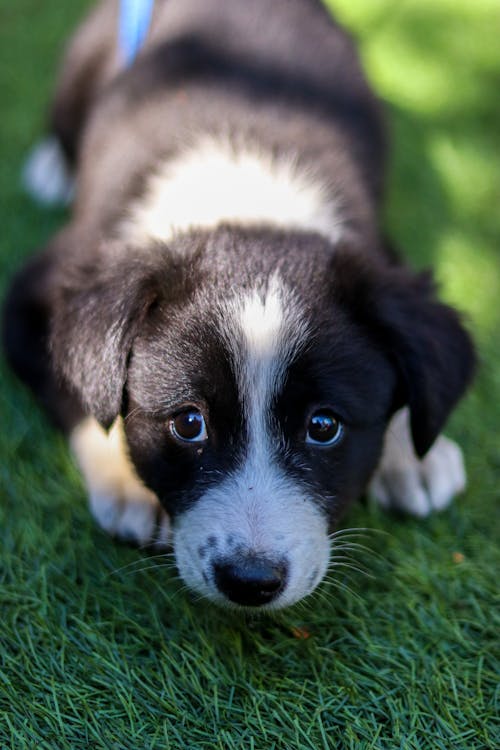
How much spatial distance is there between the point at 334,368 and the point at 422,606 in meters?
0.75

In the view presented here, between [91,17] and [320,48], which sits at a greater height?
[320,48]

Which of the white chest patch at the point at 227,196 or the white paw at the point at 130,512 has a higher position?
the white chest patch at the point at 227,196

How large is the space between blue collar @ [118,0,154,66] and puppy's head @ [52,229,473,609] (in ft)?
5.83

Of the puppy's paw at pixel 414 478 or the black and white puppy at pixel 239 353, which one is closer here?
the black and white puppy at pixel 239 353

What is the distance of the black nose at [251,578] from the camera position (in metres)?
1.97

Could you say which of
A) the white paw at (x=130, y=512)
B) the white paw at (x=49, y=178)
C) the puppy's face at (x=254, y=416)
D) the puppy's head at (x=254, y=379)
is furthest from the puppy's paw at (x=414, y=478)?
the white paw at (x=49, y=178)

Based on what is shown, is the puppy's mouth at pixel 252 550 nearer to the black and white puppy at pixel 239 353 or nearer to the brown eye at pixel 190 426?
the black and white puppy at pixel 239 353

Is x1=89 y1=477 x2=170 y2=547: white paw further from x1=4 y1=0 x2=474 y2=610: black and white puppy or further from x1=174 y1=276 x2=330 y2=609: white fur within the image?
x1=174 y1=276 x2=330 y2=609: white fur

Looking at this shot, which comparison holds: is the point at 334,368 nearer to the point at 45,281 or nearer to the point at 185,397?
the point at 185,397

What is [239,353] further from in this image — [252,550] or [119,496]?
[119,496]

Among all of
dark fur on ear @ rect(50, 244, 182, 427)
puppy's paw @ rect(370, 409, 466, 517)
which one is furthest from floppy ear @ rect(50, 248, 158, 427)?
puppy's paw @ rect(370, 409, 466, 517)

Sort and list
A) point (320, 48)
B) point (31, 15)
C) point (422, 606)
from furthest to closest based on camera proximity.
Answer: point (31, 15), point (320, 48), point (422, 606)

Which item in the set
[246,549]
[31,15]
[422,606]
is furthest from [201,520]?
[31,15]

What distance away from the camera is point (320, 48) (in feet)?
12.1
